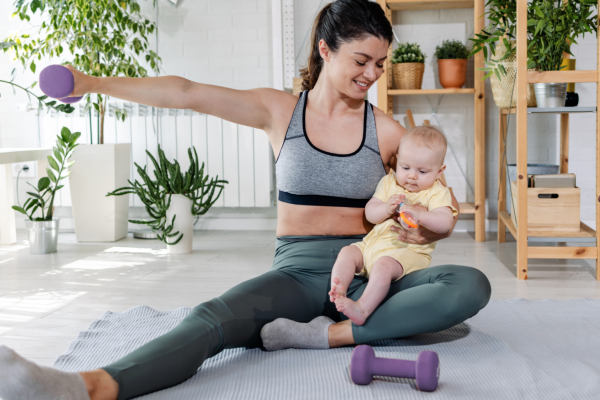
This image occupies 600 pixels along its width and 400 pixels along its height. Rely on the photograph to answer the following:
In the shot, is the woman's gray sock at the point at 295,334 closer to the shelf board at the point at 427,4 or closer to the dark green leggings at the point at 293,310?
the dark green leggings at the point at 293,310

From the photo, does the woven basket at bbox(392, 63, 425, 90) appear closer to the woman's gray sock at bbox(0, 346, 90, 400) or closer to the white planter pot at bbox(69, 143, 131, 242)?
the white planter pot at bbox(69, 143, 131, 242)

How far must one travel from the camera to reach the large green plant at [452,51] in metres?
3.01

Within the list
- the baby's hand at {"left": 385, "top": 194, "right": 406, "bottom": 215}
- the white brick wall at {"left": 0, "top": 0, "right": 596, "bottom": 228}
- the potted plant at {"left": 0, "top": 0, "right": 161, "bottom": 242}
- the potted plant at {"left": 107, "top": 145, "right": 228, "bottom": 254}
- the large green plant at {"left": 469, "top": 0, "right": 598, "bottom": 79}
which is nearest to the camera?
the baby's hand at {"left": 385, "top": 194, "right": 406, "bottom": 215}

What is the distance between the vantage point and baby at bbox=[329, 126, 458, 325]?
1323mm

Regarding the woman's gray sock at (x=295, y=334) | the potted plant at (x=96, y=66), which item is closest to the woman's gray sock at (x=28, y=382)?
the woman's gray sock at (x=295, y=334)

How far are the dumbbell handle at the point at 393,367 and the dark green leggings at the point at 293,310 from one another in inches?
5.2

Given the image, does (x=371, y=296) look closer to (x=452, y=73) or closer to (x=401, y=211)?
(x=401, y=211)

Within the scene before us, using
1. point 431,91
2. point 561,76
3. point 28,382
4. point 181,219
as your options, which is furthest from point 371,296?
point 431,91

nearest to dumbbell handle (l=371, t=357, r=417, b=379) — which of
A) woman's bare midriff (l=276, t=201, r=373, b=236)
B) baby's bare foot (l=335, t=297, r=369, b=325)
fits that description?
baby's bare foot (l=335, t=297, r=369, b=325)

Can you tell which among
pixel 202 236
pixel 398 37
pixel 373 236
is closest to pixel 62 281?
pixel 202 236

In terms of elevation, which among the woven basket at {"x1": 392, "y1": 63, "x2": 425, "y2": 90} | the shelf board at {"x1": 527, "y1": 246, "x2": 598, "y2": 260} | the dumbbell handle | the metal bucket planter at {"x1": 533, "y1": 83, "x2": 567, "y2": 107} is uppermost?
the woven basket at {"x1": 392, "y1": 63, "x2": 425, "y2": 90}

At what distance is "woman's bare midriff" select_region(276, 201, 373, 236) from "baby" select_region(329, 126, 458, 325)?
63 millimetres

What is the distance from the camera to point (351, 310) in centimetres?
126

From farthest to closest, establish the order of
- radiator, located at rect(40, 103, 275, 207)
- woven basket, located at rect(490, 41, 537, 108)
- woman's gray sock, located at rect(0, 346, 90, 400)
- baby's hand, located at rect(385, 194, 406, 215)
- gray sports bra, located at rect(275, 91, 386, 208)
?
1. radiator, located at rect(40, 103, 275, 207)
2. woven basket, located at rect(490, 41, 537, 108)
3. gray sports bra, located at rect(275, 91, 386, 208)
4. baby's hand, located at rect(385, 194, 406, 215)
5. woman's gray sock, located at rect(0, 346, 90, 400)
